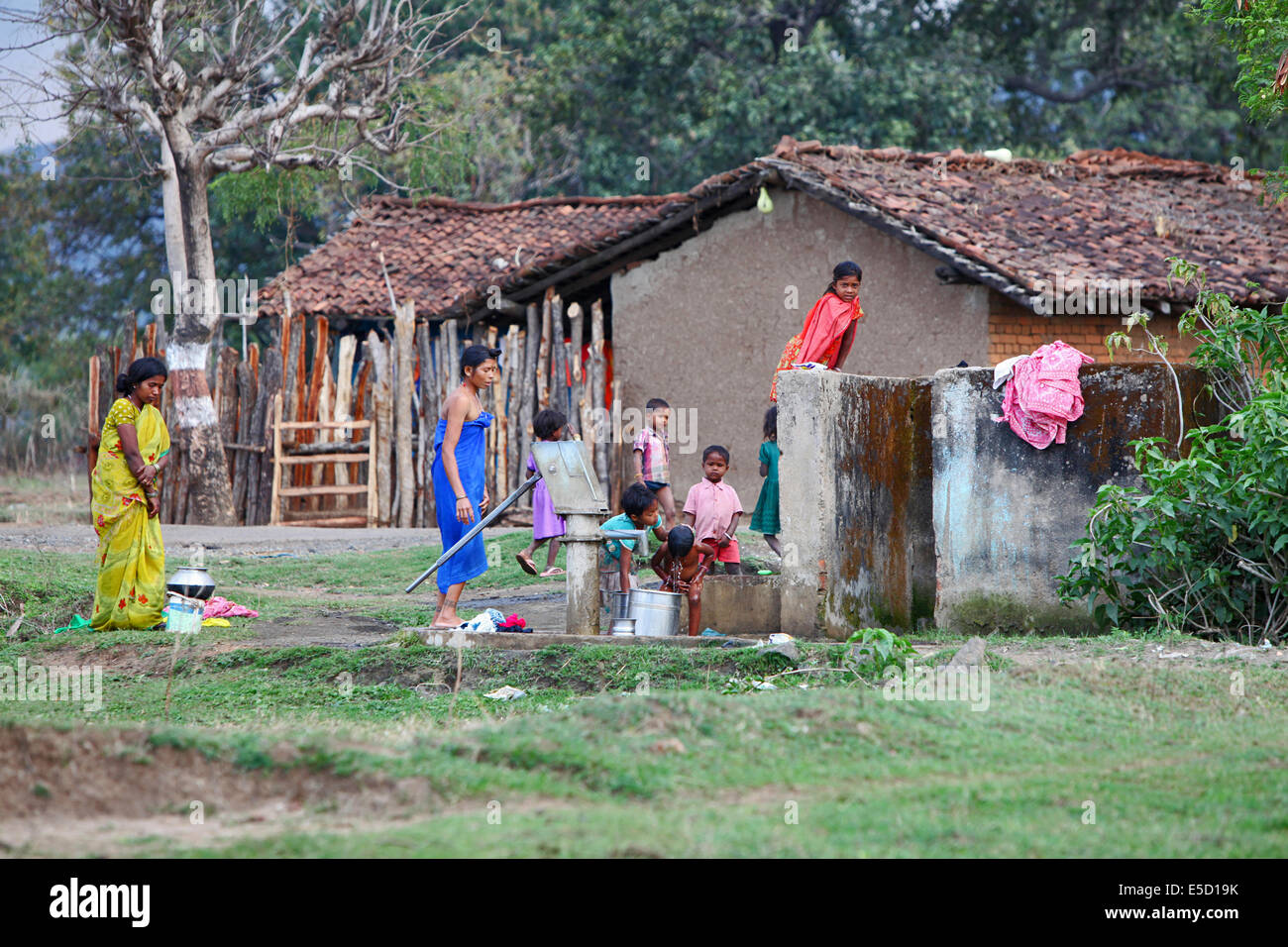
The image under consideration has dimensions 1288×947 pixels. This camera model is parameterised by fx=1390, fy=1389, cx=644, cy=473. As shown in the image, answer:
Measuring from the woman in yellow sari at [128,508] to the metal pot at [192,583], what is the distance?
0.12m

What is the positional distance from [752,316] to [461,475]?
24.1 feet

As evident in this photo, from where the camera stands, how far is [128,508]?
8.20 meters

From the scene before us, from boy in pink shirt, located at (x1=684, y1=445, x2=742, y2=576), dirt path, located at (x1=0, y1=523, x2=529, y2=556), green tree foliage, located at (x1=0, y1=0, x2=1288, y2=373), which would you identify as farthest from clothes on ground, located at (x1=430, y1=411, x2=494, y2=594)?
green tree foliage, located at (x1=0, y1=0, x2=1288, y2=373)

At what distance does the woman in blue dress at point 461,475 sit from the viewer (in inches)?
305

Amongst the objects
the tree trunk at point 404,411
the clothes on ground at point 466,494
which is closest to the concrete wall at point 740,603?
the clothes on ground at point 466,494

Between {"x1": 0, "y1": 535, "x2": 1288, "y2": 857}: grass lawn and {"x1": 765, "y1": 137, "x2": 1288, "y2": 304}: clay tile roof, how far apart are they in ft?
24.6

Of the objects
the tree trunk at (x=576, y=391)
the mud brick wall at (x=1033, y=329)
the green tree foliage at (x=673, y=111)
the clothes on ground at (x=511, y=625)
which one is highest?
the green tree foliage at (x=673, y=111)

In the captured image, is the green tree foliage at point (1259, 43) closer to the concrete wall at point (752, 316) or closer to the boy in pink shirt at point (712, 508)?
the concrete wall at point (752, 316)

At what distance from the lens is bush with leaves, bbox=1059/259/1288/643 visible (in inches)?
269

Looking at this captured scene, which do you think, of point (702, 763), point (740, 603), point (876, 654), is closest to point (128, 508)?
point (740, 603)

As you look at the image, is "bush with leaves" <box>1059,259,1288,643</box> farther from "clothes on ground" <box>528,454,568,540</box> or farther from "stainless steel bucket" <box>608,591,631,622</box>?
"clothes on ground" <box>528,454,568,540</box>

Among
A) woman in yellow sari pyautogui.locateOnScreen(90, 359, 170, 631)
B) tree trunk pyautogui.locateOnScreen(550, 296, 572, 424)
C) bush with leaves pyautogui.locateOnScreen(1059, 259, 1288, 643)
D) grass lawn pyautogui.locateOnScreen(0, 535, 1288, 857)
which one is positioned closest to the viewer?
grass lawn pyautogui.locateOnScreen(0, 535, 1288, 857)

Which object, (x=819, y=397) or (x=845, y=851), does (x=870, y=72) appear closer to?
(x=819, y=397)
